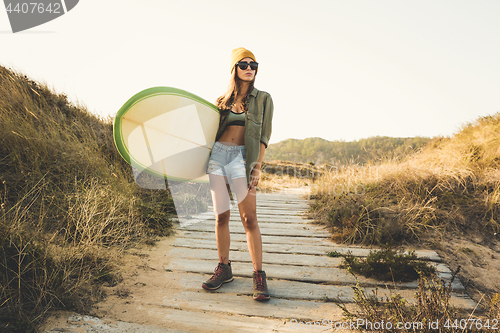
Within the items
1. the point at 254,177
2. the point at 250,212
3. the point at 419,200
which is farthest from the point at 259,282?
the point at 419,200

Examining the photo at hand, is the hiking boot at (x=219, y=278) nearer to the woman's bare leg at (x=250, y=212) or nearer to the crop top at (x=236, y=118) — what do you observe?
the woman's bare leg at (x=250, y=212)

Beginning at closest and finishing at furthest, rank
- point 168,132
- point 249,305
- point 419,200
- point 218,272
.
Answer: point 249,305 < point 218,272 < point 168,132 < point 419,200

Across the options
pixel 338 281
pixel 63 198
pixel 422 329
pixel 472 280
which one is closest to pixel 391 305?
pixel 422 329

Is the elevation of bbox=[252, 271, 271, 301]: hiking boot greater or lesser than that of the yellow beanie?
lesser

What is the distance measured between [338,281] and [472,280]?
133 centimetres

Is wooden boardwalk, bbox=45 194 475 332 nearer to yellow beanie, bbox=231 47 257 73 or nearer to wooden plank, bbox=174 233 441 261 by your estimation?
wooden plank, bbox=174 233 441 261

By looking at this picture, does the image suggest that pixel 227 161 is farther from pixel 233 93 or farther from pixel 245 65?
pixel 245 65

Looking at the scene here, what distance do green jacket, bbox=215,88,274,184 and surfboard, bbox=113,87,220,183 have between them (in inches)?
11.0

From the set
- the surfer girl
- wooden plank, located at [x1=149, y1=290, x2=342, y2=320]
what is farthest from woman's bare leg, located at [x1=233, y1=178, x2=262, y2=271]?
wooden plank, located at [x1=149, y1=290, x2=342, y2=320]

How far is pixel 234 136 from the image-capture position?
247 centimetres

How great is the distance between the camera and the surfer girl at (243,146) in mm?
2404

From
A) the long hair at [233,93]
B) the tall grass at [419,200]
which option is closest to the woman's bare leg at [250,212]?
the long hair at [233,93]

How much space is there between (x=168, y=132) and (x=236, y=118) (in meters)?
0.86

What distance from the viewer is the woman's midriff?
8.09 ft
